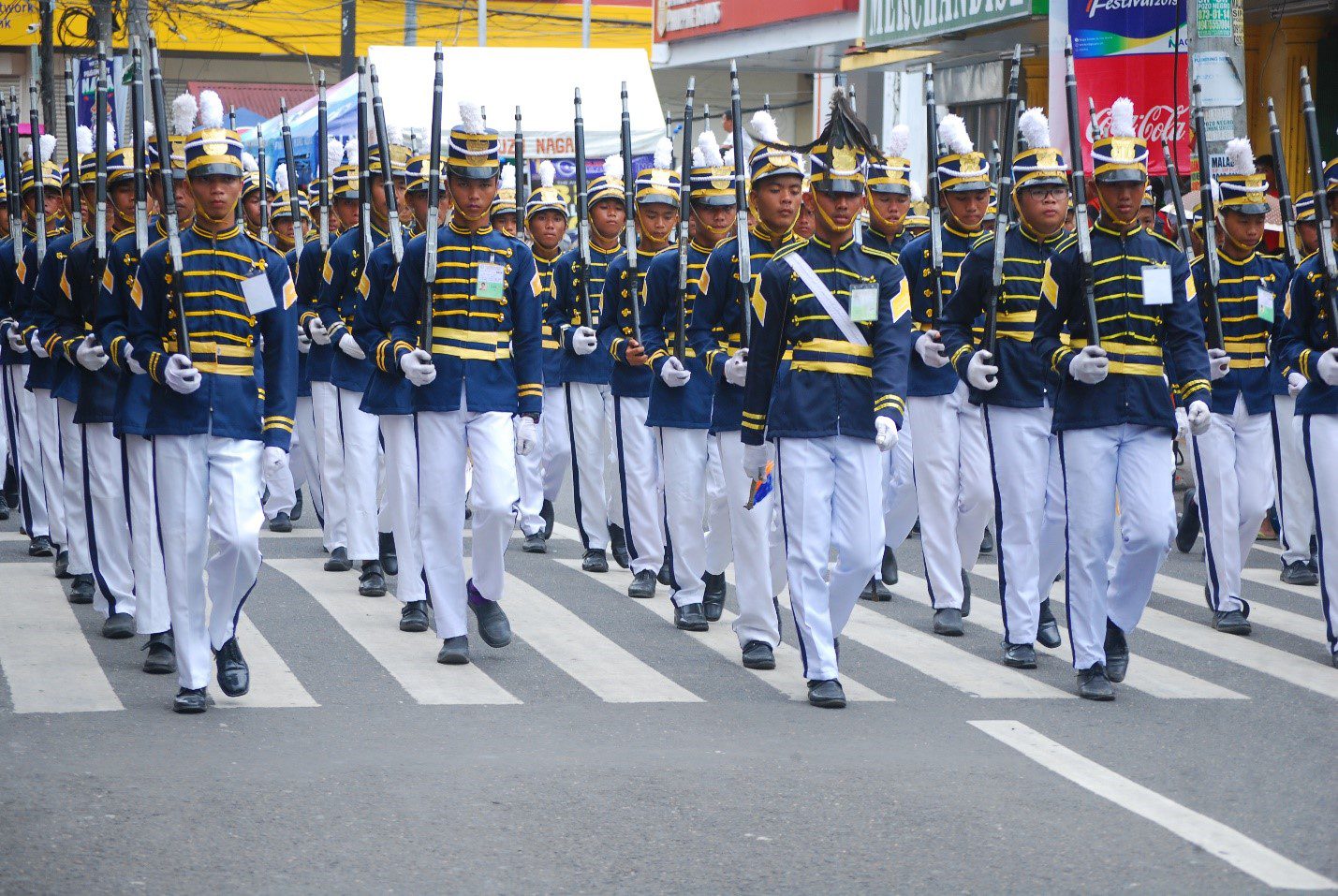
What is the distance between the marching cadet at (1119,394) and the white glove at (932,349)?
1.32 m

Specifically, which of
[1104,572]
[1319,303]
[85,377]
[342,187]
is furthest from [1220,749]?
[342,187]

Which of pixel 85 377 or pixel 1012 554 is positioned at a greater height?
pixel 85 377

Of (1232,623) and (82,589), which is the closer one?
(1232,623)

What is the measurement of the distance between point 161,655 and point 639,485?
3.38m

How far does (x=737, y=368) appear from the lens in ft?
29.0

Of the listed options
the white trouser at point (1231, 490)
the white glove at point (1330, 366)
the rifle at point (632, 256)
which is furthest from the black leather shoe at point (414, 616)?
the white glove at point (1330, 366)

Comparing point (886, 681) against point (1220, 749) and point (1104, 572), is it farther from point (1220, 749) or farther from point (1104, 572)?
point (1220, 749)

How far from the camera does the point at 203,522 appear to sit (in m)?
7.63

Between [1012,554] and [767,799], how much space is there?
2.84 metres

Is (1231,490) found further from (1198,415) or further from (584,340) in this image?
(584,340)

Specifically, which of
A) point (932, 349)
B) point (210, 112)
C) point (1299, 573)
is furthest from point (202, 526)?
point (1299, 573)

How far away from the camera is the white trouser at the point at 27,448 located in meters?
11.7

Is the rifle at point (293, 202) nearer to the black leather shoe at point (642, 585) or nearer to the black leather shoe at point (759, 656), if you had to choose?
the black leather shoe at point (642, 585)

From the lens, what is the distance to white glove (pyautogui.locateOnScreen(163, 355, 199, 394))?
291 inches
